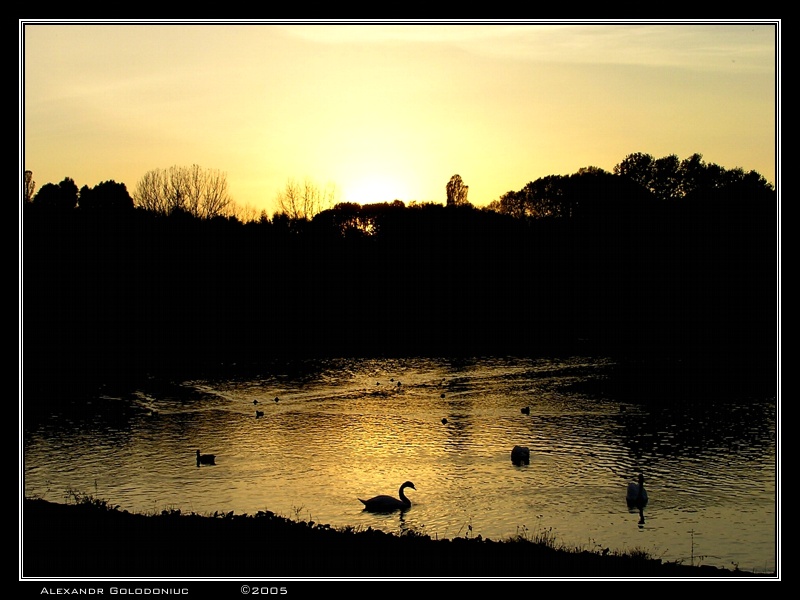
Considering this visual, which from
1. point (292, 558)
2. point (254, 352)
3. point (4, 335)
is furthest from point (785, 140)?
point (254, 352)

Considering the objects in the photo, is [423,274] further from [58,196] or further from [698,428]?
[698,428]

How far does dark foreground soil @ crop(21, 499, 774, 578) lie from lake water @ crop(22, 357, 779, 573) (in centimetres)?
382

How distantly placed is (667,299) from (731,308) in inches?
281

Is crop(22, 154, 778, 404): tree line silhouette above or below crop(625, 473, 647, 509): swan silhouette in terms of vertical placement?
above

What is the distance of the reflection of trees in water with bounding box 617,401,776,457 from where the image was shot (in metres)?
Result: 29.6

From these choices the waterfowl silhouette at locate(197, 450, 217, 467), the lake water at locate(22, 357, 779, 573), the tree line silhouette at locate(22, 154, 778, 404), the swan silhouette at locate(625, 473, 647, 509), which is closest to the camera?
the lake water at locate(22, 357, 779, 573)

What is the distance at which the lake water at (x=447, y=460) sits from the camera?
2045 cm

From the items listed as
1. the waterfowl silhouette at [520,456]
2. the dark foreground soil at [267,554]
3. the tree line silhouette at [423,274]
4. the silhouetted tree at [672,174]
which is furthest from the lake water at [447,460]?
the silhouetted tree at [672,174]

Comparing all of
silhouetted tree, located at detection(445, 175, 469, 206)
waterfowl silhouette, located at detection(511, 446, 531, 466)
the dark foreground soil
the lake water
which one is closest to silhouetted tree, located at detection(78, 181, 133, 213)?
silhouetted tree, located at detection(445, 175, 469, 206)

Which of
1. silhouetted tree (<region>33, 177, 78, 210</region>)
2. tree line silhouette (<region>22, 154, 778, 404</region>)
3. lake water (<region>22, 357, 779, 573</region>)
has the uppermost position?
silhouetted tree (<region>33, 177, 78, 210</region>)

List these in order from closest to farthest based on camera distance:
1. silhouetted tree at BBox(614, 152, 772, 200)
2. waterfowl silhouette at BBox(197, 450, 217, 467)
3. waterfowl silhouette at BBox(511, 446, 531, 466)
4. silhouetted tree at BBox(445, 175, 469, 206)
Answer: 1. waterfowl silhouette at BBox(197, 450, 217, 467)
2. waterfowl silhouette at BBox(511, 446, 531, 466)
3. silhouetted tree at BBox(614, 152, 772, 200)
4. silhouetted tree at BBox(445, 175, 469, 206)

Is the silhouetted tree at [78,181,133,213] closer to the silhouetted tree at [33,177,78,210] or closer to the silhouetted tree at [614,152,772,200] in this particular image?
the silhouetted tree at [33,177,78,210]

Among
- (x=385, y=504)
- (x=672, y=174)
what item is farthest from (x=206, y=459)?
(x=672, y=174)

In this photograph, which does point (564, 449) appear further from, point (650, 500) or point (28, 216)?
point (28, 216)
